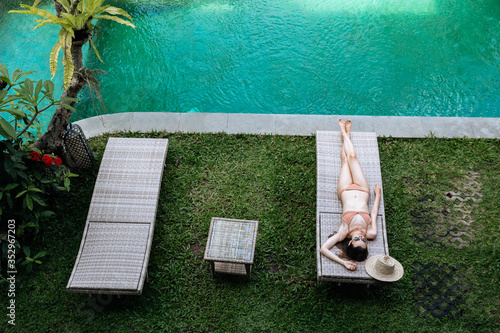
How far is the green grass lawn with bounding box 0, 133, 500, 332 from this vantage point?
4754mm

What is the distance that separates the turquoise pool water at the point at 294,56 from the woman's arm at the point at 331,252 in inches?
123

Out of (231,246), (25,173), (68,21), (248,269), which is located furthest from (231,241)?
(68,21)

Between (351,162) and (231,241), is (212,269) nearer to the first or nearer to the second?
(231,241)

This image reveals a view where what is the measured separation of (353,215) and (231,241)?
159 centimetres

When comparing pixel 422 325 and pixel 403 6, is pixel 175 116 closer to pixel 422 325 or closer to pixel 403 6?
pixel 422 325

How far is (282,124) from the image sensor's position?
676cm

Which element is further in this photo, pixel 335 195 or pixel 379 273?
pixel 335 195

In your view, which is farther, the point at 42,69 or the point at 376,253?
the point at 42,69

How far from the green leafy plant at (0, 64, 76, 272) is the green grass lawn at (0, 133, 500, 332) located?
13.2 inches

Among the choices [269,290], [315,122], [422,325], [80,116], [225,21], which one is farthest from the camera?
[225,21]

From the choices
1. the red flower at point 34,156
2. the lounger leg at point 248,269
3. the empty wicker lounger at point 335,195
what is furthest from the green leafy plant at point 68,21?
the empty wicker lounger at point 335,195

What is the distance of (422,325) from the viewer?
15.3 ft

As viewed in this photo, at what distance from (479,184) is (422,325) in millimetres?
2484

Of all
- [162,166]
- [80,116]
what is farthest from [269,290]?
[80,116]
